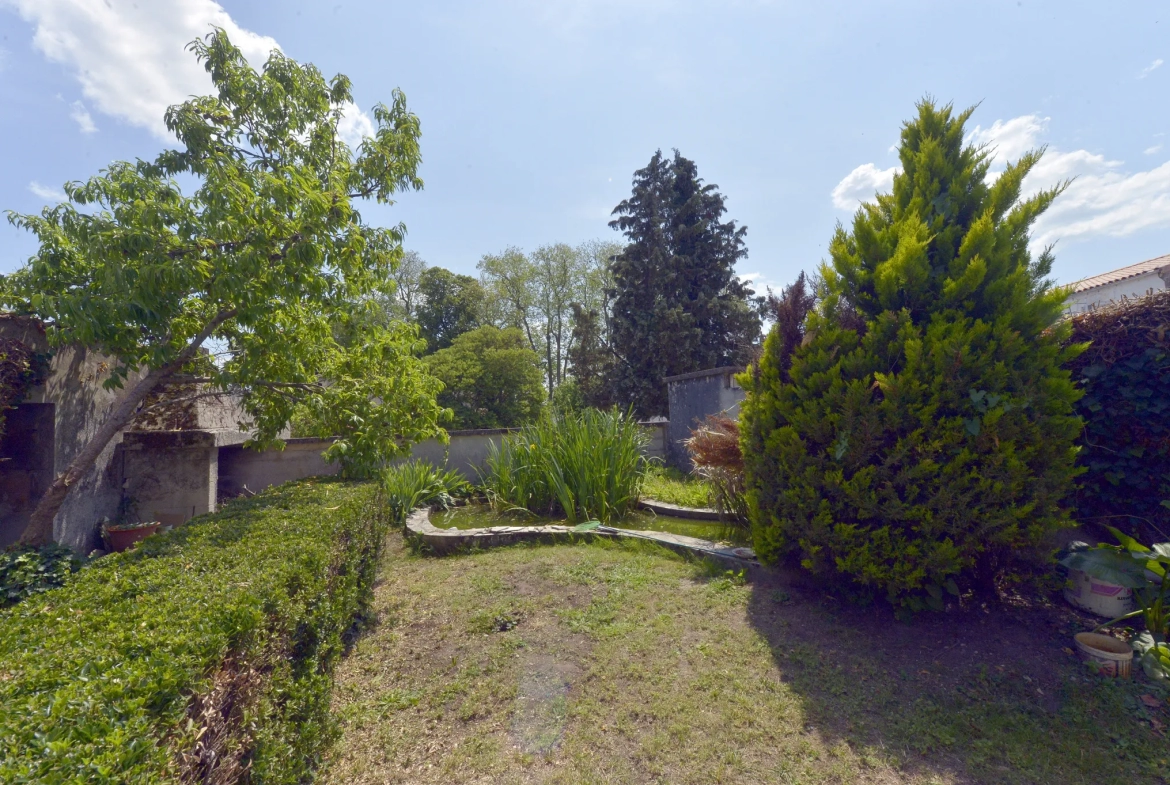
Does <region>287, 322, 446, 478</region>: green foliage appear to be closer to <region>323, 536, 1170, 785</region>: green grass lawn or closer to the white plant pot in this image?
<region>323, 536, 1170, 785</region>: green grass lawn

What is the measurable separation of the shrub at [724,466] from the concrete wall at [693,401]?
2431mm

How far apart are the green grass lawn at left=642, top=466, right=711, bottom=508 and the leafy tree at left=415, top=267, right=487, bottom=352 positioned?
1279cm

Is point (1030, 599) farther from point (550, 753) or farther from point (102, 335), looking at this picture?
point (102, 335)

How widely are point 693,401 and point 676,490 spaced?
2418 millimetres

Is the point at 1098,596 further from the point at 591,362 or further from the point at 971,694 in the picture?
the point at 591,362

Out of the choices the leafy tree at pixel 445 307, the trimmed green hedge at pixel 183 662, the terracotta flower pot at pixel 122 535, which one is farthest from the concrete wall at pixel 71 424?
the leafy tree at pixel 445 307

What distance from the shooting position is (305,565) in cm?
225

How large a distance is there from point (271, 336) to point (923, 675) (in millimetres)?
4105

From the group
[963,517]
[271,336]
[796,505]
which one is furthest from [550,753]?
[271,336]

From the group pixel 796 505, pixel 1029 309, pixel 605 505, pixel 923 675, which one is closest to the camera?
pixel 923 675

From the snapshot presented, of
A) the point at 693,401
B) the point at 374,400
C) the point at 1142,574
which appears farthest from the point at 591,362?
the point at 1142,574

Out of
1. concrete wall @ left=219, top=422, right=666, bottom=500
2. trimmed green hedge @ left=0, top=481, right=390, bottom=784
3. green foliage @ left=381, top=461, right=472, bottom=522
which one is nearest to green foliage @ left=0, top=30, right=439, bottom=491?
trimmed green hedge @ left=0, top=481, right=390, bottom=784

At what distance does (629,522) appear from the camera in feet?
19.1

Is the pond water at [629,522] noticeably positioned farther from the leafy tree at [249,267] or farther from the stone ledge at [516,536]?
the leafy tree at [249,267]
